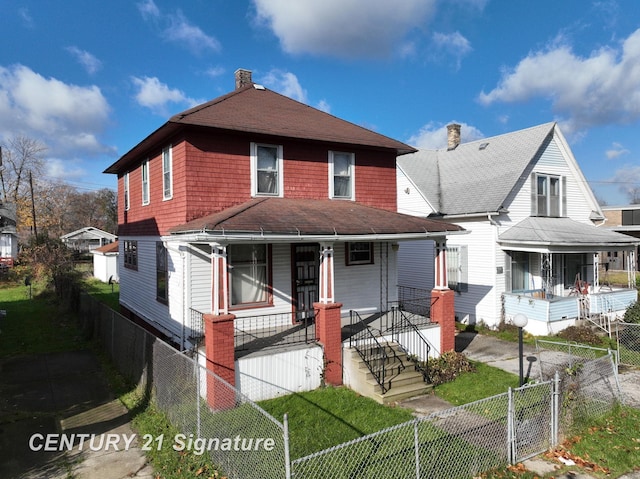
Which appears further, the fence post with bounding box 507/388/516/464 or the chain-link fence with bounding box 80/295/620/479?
the fence post with bounding box 507/388/516/464

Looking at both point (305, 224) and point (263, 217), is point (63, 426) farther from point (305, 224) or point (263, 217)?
point (305, 224)

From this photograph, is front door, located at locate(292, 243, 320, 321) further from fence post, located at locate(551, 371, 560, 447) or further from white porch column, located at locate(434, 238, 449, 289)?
fence post, located at locate(551, 371, 560, 447)

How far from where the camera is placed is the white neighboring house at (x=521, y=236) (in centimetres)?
1559

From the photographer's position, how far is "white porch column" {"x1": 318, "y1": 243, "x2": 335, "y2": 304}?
9.65m

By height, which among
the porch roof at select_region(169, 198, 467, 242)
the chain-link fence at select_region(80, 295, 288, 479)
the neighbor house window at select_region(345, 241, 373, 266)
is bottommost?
the chain-link fence at select_region(80, 295, 288, 479)

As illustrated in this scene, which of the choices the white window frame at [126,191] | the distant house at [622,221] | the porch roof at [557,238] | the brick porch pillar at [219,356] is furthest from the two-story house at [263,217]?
the distant house at [622,221]

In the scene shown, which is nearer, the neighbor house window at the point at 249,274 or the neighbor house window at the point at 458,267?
the neighbor house window at the point at 249,274

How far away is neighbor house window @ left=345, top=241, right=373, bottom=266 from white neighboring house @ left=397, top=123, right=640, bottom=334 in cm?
555

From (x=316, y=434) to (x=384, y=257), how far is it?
23.9 ft

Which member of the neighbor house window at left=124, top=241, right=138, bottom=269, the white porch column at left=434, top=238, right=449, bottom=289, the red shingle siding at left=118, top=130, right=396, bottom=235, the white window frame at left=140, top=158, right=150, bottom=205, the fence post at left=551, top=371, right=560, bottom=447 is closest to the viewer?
the fence post at left=551, top=371, right=560, bottom=447

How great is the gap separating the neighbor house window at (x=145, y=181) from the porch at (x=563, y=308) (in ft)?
44.0

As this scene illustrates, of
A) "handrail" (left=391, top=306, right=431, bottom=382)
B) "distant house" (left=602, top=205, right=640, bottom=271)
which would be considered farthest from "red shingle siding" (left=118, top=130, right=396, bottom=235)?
"distant house" (left=602, top=205, right=640, bottom=271)

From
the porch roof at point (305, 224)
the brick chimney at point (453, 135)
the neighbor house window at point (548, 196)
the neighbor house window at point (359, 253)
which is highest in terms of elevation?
the brick chimney at point (453, 135)

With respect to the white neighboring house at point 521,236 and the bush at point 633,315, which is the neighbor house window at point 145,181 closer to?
the white neighboring house at point 521,236
